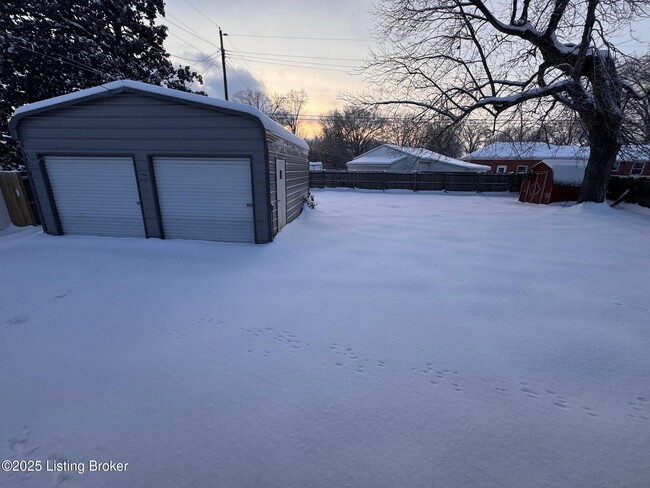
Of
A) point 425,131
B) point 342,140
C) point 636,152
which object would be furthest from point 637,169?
point 342,140

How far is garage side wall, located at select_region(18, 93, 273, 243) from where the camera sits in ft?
18.4

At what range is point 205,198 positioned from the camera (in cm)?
611

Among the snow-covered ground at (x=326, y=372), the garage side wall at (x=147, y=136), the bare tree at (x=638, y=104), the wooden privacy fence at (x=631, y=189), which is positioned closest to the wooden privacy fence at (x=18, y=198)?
the garage side wall at (x=147, y=136)

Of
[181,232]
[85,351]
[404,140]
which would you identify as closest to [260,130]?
[181,232]

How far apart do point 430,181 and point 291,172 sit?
590 inches

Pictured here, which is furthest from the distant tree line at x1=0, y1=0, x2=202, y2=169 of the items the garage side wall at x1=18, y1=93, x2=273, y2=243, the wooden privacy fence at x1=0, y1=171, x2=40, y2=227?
the garage side wall at x1=18, y1=93, x2=273, y2=243

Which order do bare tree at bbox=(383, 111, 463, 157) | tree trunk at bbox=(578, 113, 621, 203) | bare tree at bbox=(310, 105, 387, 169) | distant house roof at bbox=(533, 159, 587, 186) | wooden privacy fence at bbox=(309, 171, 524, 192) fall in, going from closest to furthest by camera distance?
1. tree trunk at bbox=(578, 113, 621, 203)
2. bare tree at bbox=(383, 111, 463, 157)
3. distant house roof at bbox=(533, 159, 587, 186)
4. wooden privacy fence at bbox=(309, 171, 524, 192)
5. bare tree at bbox=(310, 105, 387, 169)

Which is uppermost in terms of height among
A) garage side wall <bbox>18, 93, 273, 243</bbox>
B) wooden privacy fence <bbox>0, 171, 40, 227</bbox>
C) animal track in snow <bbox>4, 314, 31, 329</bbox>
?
garage side wall <bbox>18, 93, 273, 243</bbox>

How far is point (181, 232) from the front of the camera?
634 centimetres

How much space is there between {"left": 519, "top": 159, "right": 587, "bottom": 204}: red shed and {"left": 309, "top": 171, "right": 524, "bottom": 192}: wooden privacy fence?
5.02m

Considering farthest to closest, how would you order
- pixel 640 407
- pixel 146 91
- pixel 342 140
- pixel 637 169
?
pixel 342 140, pixel 637 169, pixel 146 91, pixel 640 407

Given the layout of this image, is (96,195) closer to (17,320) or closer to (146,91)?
(146,91)

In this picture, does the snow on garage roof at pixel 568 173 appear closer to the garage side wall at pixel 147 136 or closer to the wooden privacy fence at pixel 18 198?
the garage side wall at pixel 147 136

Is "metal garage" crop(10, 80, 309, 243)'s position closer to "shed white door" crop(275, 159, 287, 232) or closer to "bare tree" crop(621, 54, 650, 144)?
"shed white door" crop(275, 159, 287, 232)
